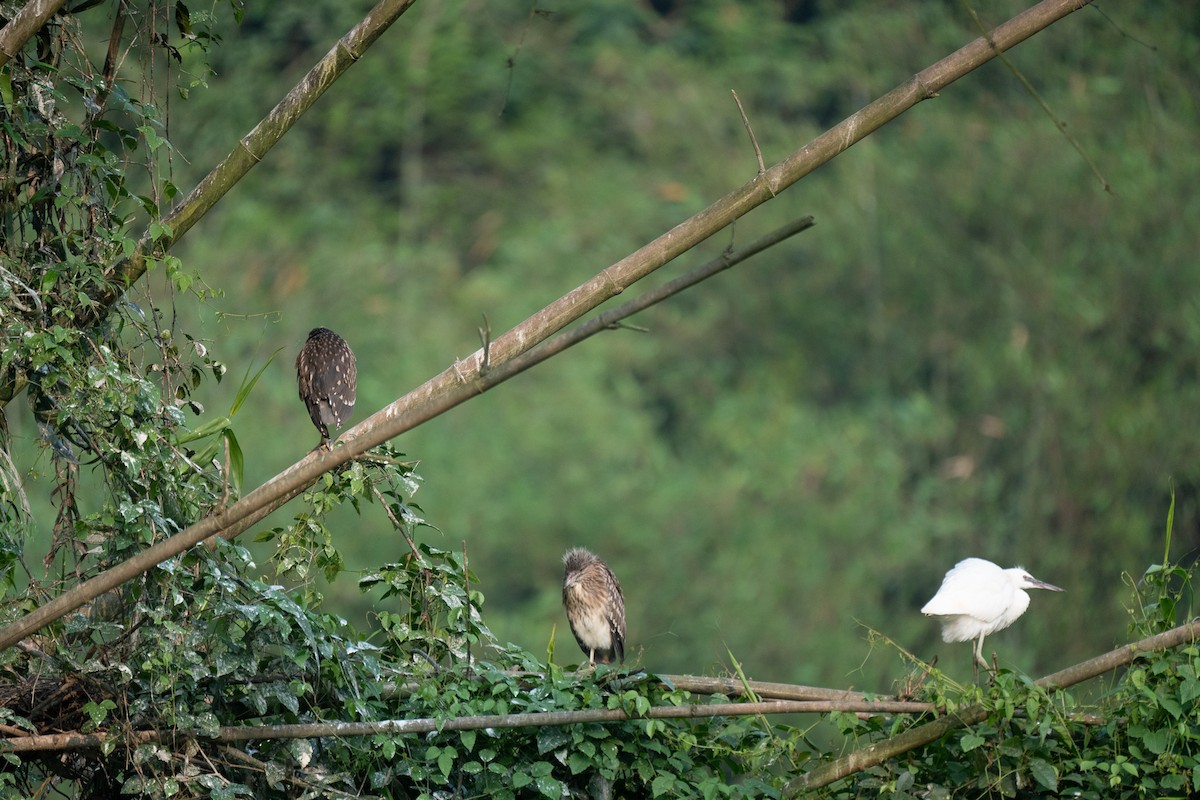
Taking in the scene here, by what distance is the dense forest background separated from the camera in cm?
1255

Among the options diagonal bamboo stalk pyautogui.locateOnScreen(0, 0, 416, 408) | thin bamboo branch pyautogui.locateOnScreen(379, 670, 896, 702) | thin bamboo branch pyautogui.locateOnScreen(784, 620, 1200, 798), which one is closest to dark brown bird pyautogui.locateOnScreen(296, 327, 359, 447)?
thin bamboo branch pyautogui.locateOnScreen(379, 670, 896, 702)

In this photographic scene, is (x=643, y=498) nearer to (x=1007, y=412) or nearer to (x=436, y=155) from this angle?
(x=1007, y=412)

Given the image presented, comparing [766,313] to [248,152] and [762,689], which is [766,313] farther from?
[248,152]

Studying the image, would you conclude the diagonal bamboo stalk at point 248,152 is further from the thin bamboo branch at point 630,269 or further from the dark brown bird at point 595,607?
the dark brown bird at point 595,607

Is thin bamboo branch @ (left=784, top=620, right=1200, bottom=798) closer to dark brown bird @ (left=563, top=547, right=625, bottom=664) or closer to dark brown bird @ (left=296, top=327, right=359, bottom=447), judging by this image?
dark brown bird @ (left=563, top=547, right=625, bottom=664)

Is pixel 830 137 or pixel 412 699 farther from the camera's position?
pixel 412 699

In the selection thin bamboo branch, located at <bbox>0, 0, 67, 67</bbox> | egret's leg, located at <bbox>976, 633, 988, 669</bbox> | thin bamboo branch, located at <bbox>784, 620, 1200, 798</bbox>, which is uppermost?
thin bamboo branch, located at <bbox>0, 0, 67, 67</bbox>

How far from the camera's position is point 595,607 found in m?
5.37

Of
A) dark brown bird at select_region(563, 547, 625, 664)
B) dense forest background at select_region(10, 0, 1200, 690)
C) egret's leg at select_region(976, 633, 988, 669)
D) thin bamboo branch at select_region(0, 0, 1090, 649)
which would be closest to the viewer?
thin bamboo branch at select_region(0, 0, 1090, 649)

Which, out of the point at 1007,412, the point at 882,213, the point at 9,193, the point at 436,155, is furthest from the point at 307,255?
the point at 9,193

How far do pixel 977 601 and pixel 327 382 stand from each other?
7.57 ft

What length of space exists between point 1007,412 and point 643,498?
322 centimetres

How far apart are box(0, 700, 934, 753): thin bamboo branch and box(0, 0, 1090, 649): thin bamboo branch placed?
0.48 metres

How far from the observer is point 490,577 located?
1273cm
